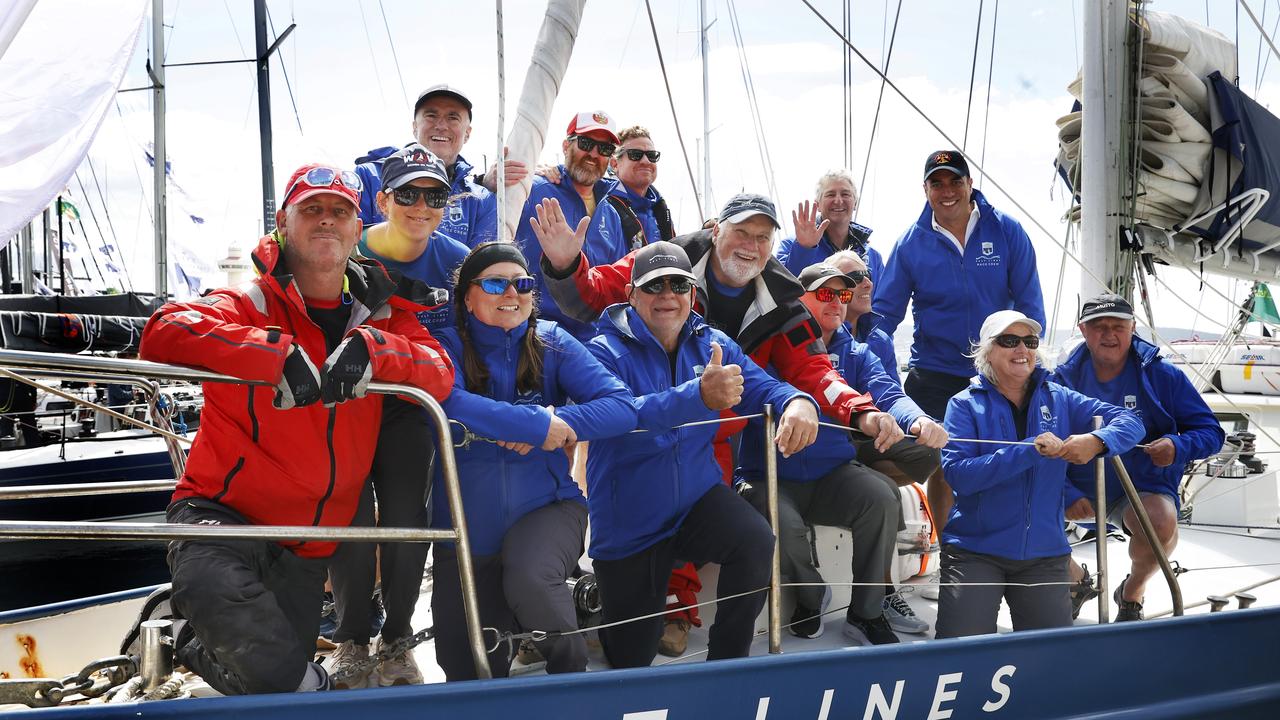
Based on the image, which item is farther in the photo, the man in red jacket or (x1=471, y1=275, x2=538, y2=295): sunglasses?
(x1=471, y1=275, x2=538, y2=295): sunglasses

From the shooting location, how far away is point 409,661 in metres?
3.02

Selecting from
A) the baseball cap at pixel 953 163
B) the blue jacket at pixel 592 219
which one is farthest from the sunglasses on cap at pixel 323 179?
the baseball cap at pixel 953 163

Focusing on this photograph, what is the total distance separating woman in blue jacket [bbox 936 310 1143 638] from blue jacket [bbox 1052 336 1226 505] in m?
0.72

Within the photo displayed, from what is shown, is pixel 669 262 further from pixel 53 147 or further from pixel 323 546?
pixel 53 147

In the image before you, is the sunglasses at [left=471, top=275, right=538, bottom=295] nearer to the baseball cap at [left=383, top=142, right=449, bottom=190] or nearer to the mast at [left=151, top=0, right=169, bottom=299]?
the baseball cap at [left=383, top=142, right=449, bottom=190]

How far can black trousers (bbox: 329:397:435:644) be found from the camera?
9.73 feet

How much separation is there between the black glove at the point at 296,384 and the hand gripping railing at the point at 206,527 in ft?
0.29

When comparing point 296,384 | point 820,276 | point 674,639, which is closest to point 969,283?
point 820,276

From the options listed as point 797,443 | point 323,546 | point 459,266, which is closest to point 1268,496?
point 797,443

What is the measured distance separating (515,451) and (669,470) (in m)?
0.54

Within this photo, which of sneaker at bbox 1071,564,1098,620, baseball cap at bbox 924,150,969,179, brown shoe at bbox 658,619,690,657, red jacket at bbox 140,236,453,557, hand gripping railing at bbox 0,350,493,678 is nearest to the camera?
hand gripping railing at bbox 0,350,493,678

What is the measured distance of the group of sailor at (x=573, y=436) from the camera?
256 cm

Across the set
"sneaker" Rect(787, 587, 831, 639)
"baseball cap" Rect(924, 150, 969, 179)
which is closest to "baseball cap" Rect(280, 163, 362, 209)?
"sneaker" Rect(787, 587, 831, 639)

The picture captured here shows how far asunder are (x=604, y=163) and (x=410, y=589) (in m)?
2.41
